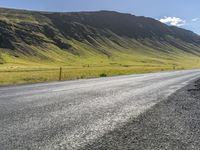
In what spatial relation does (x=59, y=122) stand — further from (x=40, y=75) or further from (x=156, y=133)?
(x=40, y=75)

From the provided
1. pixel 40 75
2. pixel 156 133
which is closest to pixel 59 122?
Answer: pixel 156 133

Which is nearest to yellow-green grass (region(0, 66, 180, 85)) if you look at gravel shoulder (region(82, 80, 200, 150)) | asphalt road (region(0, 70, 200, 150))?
asphalt road (region(0, 70, 200, 150))

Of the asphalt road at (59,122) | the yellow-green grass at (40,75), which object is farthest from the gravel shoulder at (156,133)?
the yellow-green grass at (40,75)

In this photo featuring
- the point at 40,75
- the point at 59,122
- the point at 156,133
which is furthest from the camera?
the point at 40,75

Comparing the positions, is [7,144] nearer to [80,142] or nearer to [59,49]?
[80,142]

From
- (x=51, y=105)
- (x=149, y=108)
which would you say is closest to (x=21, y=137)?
(x=51, y=105)

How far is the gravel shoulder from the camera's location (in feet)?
23.3

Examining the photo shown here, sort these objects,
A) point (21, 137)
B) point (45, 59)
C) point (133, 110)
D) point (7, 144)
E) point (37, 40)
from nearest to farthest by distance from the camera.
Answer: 1. point (7, 144)
2. point (21, 137)
3. point (133, 110)
4. point (45, 59)
5. point (37, 40)

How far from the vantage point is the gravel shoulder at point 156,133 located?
23.3ft

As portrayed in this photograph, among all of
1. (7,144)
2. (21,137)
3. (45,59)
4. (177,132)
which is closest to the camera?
(7,144)

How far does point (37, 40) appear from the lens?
608 feet

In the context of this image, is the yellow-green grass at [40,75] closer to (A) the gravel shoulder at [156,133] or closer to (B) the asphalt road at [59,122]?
(B) the asphalt road at [59,122]

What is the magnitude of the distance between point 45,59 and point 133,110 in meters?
149

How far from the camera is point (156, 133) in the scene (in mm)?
8453
